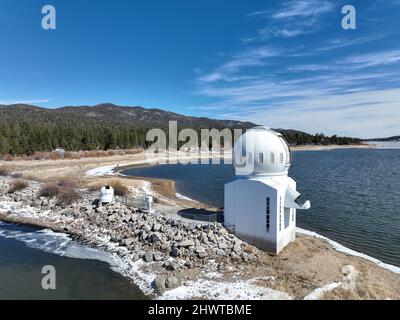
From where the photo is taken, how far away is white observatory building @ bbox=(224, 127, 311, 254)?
16.2 metres

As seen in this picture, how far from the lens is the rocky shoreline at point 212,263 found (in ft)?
41.8

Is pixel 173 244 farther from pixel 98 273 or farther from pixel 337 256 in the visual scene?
pixel 337 256

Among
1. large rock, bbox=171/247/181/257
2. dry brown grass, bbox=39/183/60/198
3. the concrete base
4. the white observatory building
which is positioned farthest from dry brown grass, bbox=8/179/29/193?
the concrete base

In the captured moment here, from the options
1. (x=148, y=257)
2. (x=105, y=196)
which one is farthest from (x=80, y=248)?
(x=105, y=196)

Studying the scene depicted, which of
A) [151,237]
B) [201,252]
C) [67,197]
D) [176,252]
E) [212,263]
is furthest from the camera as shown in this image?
[67,197]

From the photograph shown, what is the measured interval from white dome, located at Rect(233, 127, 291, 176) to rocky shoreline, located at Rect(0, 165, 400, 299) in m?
3.58

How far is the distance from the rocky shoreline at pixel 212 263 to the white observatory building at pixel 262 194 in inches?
30.9

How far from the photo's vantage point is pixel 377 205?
27.9 metres

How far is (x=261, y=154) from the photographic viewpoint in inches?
675

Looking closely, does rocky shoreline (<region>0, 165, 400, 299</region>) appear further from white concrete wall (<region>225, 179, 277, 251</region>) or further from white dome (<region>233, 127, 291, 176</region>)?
white dome (<region>233, 127, 291, 176</region>)

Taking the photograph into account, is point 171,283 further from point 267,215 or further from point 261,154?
point 261,154

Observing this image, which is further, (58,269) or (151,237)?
(151,237)

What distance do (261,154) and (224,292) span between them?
746 centimetres
